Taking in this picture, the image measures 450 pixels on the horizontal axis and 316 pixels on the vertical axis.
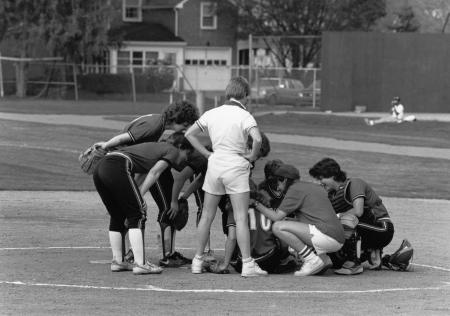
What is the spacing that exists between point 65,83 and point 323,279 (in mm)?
45102

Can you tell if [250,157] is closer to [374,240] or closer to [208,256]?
[208,256]

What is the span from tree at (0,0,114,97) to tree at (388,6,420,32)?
17.9 metres

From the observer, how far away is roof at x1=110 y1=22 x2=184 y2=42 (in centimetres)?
6500

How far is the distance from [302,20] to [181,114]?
5324 centimetres

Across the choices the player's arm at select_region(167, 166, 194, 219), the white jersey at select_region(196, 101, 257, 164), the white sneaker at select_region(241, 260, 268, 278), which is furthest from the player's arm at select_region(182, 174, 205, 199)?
the white sneaker at select_region(241, 260, 268, 278)

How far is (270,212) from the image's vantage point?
9.73m

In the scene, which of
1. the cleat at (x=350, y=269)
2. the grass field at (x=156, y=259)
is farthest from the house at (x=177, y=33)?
the cleat at (x=350, y=269)

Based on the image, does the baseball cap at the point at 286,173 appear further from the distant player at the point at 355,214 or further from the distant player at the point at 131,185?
the distant player at the point at 131,185

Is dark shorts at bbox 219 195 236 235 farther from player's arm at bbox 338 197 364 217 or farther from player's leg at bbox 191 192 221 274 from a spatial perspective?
player's arm at bbox 338 197 364 217

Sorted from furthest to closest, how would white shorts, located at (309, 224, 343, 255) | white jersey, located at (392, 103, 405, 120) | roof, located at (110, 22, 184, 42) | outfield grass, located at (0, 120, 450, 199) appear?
roof, located at (110, 22, 184, 42) < white jersey, located at (392, 103, 405, 120) < outfield grass, located at (0, 120, 450, 199) < white shorts, located at (309, 224, 343, 255)

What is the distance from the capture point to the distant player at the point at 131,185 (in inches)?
Result: 369

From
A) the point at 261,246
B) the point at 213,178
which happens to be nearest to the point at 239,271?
the point at 261,246

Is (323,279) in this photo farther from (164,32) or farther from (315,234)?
(164,32)

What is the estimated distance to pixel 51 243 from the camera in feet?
37.6
